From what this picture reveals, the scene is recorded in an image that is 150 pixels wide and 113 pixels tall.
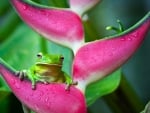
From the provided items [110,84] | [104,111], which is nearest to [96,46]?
[110,84]

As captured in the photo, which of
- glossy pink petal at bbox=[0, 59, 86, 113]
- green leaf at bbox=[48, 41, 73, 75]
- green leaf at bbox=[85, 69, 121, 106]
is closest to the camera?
glossy pink petal at bbox=[0, 59, 86, 113]

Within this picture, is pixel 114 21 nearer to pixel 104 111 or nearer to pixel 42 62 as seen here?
pixel 104 111

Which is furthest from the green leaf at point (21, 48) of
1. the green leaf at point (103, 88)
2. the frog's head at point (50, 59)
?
the frog's head at point (50, 59)

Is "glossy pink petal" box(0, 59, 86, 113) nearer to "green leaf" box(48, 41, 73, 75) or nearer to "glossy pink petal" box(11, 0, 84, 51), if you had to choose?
"glossy pink petal" box(11, 0, 84, 51)

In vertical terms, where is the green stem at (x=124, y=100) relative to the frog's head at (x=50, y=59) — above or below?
below

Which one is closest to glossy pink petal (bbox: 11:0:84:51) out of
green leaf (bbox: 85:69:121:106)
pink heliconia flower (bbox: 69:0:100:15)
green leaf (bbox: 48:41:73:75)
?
pink heliconia flower (bbox: 69:0:100:15)

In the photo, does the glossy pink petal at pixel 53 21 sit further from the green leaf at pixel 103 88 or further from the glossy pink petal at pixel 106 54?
the green leaf at pixel 103 88
